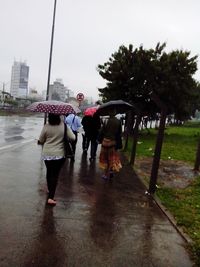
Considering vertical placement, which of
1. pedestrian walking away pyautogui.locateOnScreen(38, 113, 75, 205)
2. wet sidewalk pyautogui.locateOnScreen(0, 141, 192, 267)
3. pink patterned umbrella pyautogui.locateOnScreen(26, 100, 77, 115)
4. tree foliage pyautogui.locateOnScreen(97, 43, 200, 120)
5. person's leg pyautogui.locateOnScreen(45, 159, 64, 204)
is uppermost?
tree foliage pyautogui.locateOnScreen(97, 43, 200, 120)

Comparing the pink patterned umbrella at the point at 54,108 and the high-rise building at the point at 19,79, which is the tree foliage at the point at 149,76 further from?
the high-rise building at the point at 19,79

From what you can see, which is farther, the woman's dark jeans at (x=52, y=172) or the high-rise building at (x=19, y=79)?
the high-rise building at (x=19, y=79)

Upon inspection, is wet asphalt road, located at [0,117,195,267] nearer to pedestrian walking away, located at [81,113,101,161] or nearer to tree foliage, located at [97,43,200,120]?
pedestrian walking away, located at [81,113,101,161]

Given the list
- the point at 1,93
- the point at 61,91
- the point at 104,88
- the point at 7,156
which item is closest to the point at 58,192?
the point at 7,156

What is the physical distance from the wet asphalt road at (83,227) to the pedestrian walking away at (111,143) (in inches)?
19.1

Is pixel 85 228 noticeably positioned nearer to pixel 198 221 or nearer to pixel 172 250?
pixel 172 250

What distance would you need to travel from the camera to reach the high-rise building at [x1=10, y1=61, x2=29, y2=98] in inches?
6171

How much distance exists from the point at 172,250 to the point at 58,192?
314cm

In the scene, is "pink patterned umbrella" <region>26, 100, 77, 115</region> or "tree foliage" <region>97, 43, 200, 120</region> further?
"tree foliage" <region>97, 43, 200, 120</region>

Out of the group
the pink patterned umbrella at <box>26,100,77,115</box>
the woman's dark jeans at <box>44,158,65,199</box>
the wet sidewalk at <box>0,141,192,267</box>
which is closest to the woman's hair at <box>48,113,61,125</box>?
the pink patterned umbrella at <box>26,100,77,115</box>

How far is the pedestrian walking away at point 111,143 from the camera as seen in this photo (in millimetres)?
9320

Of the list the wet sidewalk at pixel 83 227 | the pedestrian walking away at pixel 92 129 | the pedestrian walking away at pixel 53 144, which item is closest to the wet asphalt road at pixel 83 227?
the wet sidewalk at pixel 83 227

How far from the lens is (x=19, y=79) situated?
525 ft

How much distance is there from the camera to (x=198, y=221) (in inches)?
260
